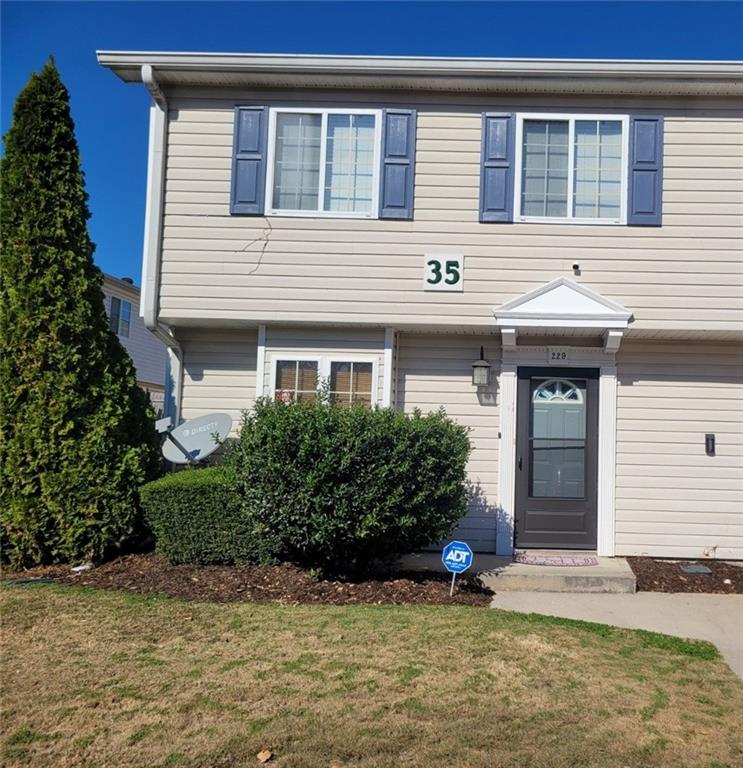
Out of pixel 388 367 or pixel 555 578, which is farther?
pixel 388 367

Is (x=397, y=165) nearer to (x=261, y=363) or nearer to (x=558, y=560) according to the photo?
(x=261, y=363)

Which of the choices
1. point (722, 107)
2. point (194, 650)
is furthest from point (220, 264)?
point (722, 107)

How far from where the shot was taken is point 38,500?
19.4 feet

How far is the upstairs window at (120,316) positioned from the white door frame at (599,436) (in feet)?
55.6

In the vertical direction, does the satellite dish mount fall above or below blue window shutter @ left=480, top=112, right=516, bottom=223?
below

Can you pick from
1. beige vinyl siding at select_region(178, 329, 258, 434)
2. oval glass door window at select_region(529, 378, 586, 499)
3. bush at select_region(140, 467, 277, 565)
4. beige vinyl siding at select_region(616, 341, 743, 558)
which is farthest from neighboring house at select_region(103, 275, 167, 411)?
beige vinyl siding at select_region(616, 341, 743, 558)

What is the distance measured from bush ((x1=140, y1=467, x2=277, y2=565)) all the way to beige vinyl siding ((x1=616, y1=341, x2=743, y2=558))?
396cm

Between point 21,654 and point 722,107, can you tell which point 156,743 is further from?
point 722,107

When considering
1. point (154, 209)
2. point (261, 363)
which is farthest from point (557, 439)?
point (154, 209)

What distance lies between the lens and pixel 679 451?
22.5 feet

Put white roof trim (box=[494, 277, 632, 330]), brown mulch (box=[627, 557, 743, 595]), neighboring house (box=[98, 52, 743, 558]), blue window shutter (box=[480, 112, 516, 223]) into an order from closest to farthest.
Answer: brown mulch (box=[627, 557, 743, 595]) < white roof trim (box=[494, 277, 632, 330]) < neighboring house (box=[98, 52, 743, 558]) < blue window shutter (box=[480, 112, 516, 223])

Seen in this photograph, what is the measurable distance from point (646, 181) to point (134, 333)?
1928 cm

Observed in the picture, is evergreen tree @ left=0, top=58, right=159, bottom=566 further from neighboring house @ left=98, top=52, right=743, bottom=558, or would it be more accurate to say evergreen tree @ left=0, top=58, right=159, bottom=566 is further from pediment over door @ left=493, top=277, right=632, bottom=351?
pediment over door @ left=493, top=277, right=632, bottom=351

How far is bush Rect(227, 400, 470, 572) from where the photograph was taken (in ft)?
17.3
